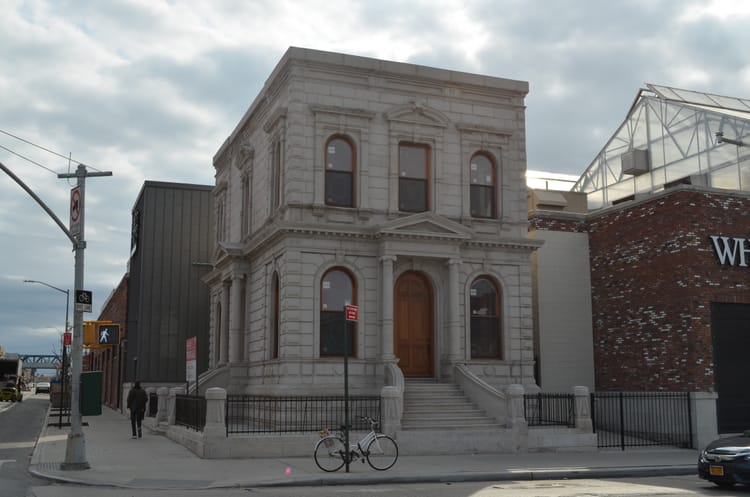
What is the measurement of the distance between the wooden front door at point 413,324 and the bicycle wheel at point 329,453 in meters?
6.85

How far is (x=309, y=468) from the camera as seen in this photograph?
691 inches

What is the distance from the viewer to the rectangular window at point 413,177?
25.3m

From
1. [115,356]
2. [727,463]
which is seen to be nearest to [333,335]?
[727,463]

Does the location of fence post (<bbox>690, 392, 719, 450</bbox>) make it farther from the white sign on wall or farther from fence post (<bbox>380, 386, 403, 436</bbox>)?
the white sign on wall

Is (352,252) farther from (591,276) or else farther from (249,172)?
(591,276)

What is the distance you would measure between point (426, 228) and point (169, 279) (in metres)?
19.0

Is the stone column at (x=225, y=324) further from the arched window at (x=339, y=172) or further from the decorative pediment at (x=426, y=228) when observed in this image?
the decorative pediment at (x=426, y=228)

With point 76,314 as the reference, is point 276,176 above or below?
above

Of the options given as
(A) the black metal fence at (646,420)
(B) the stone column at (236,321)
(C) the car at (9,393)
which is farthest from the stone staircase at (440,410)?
(C) the car at (9,393)

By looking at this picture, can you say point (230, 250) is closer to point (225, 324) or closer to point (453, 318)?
point (225, 324)

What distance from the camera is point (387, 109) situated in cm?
2525

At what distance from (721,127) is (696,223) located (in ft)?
17.9

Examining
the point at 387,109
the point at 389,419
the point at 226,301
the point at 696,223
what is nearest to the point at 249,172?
the point at 226,301

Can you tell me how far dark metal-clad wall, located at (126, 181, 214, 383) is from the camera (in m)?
38.5
